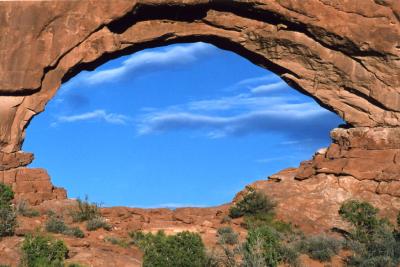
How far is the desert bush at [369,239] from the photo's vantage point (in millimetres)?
17797

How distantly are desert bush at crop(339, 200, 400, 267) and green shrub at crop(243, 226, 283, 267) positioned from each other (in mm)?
2797

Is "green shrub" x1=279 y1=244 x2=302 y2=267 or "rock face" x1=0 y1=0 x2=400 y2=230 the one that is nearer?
"green shrub" x1=279 y1=244 x2=302 y2=267

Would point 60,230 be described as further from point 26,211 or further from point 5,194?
point 26,211

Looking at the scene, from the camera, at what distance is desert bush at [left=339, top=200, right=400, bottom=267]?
58.4 ft

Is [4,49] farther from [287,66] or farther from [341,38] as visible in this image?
[341,38]

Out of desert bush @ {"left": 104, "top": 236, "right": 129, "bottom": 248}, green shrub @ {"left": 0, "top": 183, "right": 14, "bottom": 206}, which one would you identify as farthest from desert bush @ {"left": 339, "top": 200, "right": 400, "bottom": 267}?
green shrub @ {"left": 0, "top": 183, "right": 14, "bottom": 206}

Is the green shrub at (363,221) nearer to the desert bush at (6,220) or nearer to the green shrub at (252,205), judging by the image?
the green shrub at (252,205)

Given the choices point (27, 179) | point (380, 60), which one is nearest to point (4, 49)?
point (27, 179)

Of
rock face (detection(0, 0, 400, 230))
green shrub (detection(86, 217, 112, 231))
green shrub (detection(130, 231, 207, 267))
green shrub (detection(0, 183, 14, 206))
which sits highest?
rock face (detection(0, 0, 400, 230))

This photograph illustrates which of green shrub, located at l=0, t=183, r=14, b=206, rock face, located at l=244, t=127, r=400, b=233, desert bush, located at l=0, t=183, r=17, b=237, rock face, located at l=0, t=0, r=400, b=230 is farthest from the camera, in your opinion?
rock face, located at l=244, t=127, r=400, b=233

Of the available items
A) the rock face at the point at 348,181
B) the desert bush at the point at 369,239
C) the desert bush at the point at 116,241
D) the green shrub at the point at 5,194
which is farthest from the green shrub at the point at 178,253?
the rock face at the point at 348,181

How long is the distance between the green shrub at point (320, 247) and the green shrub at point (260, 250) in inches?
91.3

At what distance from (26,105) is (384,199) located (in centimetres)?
1507

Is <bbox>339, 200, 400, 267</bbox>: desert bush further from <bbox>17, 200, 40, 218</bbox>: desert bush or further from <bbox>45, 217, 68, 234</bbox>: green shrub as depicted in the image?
<bbox>17, 200, 40, 218</bbox>: desert bush
